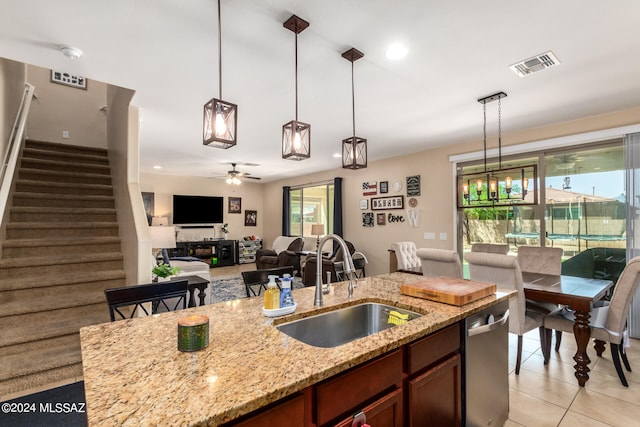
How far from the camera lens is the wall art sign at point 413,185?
5694 mm

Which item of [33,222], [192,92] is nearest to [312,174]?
[192,92]

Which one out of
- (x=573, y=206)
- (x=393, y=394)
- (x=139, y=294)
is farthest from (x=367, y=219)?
(x=393, y=394)

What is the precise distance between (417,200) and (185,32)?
456 cm

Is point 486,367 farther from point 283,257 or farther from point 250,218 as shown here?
point 250,218

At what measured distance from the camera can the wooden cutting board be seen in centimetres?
169

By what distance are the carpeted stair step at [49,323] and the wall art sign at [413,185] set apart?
4839 mm

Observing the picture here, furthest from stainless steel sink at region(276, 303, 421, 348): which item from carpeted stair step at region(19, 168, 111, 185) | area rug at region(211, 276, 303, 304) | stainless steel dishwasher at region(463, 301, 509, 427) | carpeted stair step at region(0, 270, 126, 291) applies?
carpeted stair step at region(19, 168, 111, 185)

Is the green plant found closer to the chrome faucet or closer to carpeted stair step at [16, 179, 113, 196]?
carpeted stair step at [16, 179, 113, 196]

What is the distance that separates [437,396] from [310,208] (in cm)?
725

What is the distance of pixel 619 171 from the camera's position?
12.4 ft

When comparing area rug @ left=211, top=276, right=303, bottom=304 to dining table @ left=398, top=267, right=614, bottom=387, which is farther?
area rug @ left=211, top=276, right=303, bottom=304

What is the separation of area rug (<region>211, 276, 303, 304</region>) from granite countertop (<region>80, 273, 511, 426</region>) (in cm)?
350

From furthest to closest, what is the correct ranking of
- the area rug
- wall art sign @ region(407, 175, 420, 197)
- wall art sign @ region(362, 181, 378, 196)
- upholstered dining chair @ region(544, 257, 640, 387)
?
wall art sign @ region(362, 181, 378, 196)
wall art sign @ region(407, 175, 420, 197)
the area rug
upholstered dining chair @ region(544, 257, 640, 387)

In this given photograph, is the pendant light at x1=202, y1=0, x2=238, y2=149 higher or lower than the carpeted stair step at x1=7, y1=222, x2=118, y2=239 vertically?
higher
